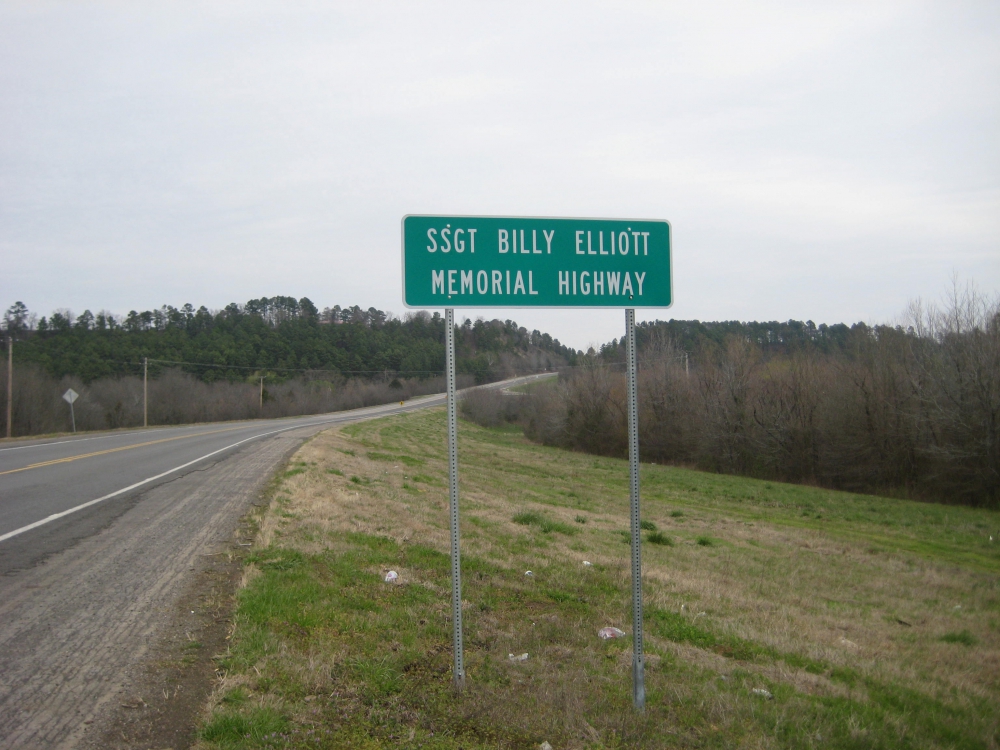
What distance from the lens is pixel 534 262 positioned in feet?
15.1

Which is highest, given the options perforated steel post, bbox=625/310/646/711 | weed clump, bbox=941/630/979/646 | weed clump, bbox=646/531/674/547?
perforated steel post, bbox=625/310/646/711

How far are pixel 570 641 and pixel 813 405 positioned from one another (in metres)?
41.0

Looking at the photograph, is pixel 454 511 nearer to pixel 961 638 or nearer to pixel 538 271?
pixel 538 271

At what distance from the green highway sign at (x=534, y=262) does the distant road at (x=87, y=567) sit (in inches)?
125

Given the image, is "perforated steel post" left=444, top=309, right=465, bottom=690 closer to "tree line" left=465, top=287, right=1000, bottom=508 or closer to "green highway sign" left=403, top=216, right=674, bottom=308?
"green highway sign" left=403, top=216, right=674, bottom=308

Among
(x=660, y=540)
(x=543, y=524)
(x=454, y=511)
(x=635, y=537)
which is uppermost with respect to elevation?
(x=454, y=511)

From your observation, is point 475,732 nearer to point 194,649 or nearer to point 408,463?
point 194,649

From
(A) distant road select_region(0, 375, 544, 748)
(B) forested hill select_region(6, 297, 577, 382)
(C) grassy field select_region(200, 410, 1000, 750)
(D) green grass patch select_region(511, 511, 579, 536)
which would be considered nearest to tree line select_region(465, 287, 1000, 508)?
(B) forested hill select_region(6, 297, 577, 382)

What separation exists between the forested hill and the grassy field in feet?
151

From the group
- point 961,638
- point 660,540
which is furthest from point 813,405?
point 961,638

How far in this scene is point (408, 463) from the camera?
2395 centimetres

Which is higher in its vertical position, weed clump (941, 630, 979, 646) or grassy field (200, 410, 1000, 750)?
grassy field (200, 410, 1000, 750)

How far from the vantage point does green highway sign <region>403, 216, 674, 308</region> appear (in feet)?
14.6

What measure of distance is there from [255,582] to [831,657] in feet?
17.5
